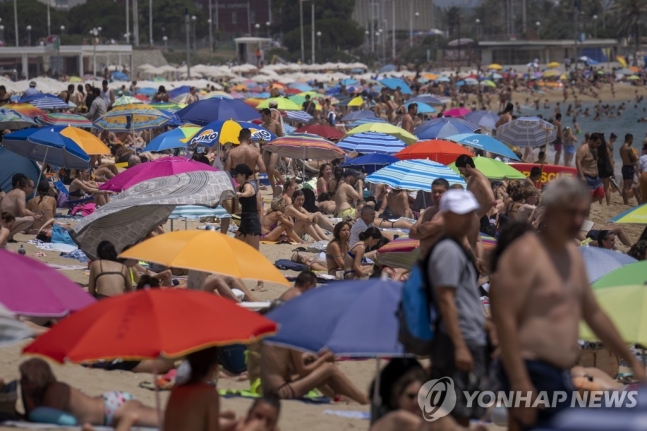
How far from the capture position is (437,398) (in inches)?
179

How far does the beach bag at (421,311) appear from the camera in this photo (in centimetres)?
443

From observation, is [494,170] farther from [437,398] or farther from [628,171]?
[437,398]

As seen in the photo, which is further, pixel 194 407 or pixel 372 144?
pixel 372 144

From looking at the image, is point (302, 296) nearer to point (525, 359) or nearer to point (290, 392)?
point (290, 392)

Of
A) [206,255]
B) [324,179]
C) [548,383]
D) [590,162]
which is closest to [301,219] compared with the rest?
[324,179]

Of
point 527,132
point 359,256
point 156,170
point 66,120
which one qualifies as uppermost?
point 66,120

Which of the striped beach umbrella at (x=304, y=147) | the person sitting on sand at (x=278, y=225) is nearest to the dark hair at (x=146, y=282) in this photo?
the person sitting on sand at (x=278, y=225)

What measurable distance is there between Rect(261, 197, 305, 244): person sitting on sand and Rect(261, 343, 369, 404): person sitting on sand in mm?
6312

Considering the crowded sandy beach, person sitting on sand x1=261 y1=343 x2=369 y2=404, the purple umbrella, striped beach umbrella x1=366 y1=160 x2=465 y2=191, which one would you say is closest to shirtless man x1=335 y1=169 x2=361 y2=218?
the crowded sandy beach

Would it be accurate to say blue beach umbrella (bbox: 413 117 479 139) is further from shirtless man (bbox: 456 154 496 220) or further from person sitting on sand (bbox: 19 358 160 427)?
person sitting on sand (bbox: 19 358 160 427)

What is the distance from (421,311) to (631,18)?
9919cm

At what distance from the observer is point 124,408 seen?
5.26m

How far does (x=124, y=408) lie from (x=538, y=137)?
46.5ft

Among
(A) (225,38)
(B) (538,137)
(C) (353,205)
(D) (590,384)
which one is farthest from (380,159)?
(A) (225,38)
